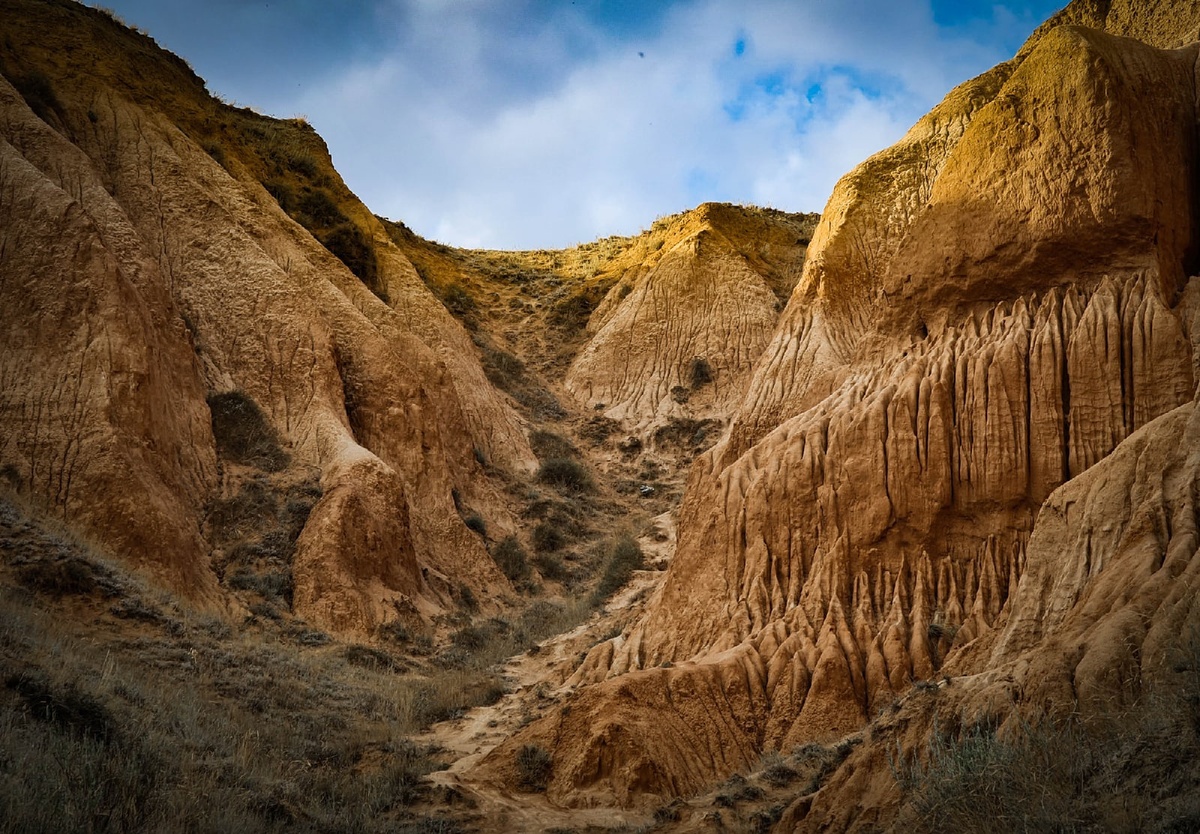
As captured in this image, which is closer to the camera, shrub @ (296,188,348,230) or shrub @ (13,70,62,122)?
shrub @ (13,70,62,122)

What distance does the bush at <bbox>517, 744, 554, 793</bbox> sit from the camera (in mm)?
11906

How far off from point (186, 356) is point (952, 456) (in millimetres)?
17771

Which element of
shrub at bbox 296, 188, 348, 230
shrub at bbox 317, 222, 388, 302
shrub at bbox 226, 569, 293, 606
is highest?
shrub at bbox 296, 188, 348, 230

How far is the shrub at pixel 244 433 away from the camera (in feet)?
76.2

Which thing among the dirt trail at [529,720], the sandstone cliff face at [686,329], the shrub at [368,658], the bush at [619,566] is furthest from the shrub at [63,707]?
the sandstone cliff face at [686,329]

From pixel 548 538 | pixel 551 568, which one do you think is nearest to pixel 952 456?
pixel 551 568

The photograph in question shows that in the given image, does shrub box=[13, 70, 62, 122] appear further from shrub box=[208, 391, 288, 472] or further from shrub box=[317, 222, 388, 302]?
shrub box=[317, 222, 388, 302]

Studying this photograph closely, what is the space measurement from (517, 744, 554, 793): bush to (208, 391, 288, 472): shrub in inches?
519

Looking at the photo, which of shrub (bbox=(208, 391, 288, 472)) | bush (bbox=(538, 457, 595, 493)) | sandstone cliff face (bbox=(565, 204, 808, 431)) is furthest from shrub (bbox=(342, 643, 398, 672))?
sandstone cliff face (bbox=(565, 204, 808, 431))

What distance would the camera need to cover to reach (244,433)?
77.8 ft

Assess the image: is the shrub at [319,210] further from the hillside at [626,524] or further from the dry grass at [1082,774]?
the dry grass at [1082,774]

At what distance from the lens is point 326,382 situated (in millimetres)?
25781

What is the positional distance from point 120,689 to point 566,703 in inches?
216

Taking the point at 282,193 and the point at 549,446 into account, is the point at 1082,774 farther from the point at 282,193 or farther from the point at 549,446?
→ the point at 282,193
